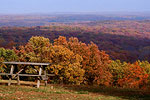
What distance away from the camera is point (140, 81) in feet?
188

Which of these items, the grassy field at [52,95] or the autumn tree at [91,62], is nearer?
the grassy field at [52,95]

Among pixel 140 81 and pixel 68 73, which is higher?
pixel 68 73

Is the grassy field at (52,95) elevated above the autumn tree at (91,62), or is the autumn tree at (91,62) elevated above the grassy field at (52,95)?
the grassy field at (52,95)

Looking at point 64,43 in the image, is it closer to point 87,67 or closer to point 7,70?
point 87,67

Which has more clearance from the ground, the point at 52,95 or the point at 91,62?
the point at 52,95

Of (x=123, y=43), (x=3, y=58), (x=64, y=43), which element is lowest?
(x=123, y=43)

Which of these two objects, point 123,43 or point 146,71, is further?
point 123,43

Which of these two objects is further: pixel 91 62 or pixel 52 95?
pixel 91 62

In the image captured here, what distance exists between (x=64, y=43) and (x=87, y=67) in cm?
666

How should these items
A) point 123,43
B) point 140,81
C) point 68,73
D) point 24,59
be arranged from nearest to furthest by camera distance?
point 68,73
point 24,59
point 140,81
point 123,43

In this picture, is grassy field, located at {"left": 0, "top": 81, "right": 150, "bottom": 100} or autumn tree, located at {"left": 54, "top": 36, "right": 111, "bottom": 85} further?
autumn tree, located at {"left": 54, "top": 36, "right": 111, "bottom": 85}

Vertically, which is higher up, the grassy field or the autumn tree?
the grassy field

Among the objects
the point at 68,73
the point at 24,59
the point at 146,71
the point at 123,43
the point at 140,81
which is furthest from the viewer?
the point at 123,43

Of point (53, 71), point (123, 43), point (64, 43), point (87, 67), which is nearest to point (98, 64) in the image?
point (87, 67)
